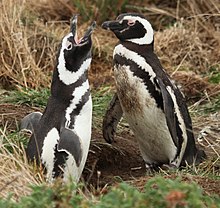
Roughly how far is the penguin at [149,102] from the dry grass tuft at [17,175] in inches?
48.2

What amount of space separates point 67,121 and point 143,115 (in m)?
0.88

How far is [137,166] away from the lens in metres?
6.93

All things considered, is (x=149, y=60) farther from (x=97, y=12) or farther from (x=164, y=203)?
(x=97, y=12)

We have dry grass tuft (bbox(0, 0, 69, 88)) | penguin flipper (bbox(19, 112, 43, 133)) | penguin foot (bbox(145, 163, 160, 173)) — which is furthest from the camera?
dry grass tuft (bbox(0, 0, 69, 88))

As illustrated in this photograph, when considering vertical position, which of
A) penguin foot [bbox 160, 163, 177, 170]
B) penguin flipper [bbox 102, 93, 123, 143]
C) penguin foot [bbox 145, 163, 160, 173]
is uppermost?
penguin flipper [bbox 102, 93, 123, 143]

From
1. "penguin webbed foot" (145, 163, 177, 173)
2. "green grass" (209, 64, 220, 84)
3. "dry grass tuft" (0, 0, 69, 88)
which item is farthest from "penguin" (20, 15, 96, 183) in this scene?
"green grass" (209, 64, 220, 84)

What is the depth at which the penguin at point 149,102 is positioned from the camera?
6.29m

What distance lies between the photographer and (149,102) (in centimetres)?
629

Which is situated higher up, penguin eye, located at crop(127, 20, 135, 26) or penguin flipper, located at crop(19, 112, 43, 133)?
penguin eye, located at crop(127, 20, 135, 26)

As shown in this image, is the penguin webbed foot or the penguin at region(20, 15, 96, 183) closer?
the penguin at region(20, 15, 96, 183)

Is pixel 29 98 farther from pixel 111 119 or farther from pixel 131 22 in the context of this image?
pixel 131 22

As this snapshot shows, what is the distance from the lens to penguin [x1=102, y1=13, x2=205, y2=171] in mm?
6289

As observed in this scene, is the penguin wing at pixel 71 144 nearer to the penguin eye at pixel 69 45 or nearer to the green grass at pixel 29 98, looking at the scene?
the penguin eye at pixel 69 45

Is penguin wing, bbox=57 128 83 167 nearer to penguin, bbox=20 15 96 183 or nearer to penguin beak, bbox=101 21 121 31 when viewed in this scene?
penguin, bbox=20 15 96 183
